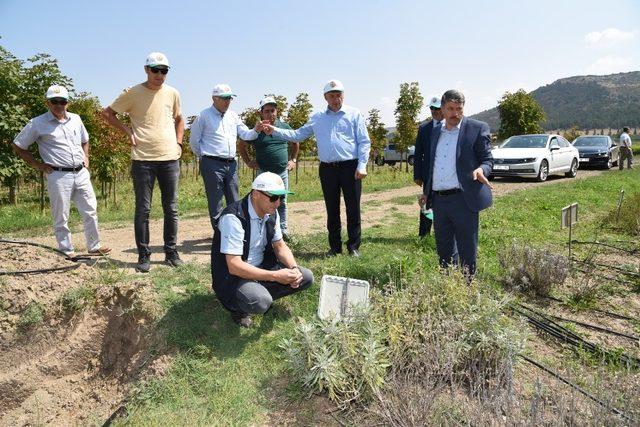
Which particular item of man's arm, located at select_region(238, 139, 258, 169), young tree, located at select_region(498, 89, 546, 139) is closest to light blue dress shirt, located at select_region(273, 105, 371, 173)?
man's arm, located at select_region(238, 139, 258, 169)

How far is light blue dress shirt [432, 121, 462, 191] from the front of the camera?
13.7 feet

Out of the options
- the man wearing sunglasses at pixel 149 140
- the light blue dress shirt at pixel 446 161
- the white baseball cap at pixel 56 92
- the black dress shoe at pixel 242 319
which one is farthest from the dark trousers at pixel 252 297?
the white baseball cap at pixel 56 92

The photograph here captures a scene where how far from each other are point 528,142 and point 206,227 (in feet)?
37.2

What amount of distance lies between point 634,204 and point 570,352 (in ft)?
19.4

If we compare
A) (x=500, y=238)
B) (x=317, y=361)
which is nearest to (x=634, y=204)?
(x=500, y=238)

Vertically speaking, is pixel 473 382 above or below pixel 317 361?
below

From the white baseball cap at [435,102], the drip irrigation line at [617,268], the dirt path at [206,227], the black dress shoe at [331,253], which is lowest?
the drip irrigation line at [617,268]

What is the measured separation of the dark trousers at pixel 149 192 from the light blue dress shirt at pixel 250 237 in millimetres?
1519

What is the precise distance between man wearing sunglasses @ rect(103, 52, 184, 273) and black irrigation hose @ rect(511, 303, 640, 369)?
12.1ft

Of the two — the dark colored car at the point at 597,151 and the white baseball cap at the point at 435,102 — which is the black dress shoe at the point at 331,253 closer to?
the white baseball cap at the point at 435,102

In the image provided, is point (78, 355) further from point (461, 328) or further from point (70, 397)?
point (461, 328)

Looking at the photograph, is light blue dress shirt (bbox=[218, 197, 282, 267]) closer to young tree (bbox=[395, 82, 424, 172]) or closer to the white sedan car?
the white sedan car

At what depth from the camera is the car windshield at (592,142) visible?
18.4 m

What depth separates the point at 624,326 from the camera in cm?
434
